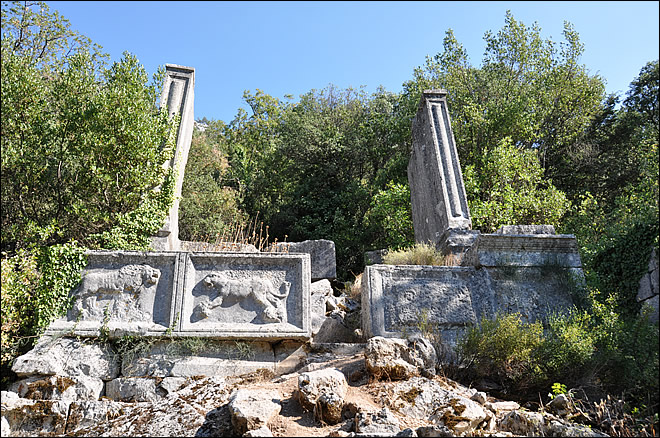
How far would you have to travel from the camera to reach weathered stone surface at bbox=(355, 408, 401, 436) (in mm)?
4160

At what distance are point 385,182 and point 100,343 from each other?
938 cm

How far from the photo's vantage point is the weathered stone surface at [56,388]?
539cm

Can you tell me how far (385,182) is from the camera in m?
14.2

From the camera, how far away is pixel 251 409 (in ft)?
14.9

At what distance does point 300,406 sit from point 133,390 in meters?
1.96

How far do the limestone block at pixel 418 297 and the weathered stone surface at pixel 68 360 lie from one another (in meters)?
2.95

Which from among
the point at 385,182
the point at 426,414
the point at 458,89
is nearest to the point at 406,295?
the point at 426,414

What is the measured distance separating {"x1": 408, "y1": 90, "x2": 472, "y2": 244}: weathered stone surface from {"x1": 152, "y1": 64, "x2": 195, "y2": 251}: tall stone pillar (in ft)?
13.4

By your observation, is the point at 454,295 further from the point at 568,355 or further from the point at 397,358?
the point at 397,358

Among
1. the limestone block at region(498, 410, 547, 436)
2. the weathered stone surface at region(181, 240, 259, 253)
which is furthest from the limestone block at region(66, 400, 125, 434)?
the limestone block at region(498, 410, 547, 436)

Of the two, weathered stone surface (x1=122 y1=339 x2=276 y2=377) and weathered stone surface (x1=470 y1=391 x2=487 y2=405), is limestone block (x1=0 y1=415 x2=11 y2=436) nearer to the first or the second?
weathered stone surface (x1=122 y1=339 x2=276 y2=377)

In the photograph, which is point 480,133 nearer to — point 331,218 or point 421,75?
point 421,75

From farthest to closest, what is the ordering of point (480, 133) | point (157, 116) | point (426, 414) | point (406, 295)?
point (480, 133)
point (157, 116)
point (406, 295)
point (426, 414)

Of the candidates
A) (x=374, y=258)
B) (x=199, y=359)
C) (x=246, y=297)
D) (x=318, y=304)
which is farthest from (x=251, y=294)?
(x=374, y=258)
